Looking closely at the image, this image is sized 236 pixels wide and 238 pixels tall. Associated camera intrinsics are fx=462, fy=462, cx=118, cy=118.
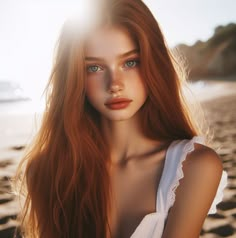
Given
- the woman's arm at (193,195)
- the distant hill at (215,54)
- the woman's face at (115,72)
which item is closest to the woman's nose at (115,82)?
the woman's face at (115,72)

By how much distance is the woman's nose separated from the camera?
133 cm

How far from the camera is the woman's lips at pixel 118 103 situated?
1.35 m

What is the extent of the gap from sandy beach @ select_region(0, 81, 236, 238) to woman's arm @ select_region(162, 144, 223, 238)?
28.1 inches

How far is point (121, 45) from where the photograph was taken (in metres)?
1.36

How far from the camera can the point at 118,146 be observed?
1.57 metres

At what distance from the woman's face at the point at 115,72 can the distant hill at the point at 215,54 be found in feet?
49.5

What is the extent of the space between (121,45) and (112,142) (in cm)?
37

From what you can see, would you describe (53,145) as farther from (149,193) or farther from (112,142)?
(149,193)

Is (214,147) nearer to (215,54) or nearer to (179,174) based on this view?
(179,174)

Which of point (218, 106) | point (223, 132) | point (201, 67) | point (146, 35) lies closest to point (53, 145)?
point (146, 35)

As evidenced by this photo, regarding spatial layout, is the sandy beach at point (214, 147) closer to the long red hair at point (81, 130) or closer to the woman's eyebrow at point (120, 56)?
the long red hair at point (81, 130)

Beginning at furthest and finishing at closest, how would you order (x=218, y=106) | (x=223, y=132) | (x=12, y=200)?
1. (x=218, y=106)
2. (x=223, y=132)
3. (x=12, y=200)

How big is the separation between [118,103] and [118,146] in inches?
9.9

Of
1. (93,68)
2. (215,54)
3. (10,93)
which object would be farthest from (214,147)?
(215,54)
